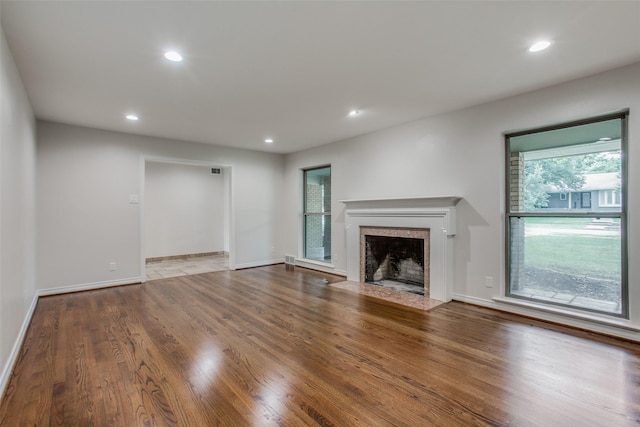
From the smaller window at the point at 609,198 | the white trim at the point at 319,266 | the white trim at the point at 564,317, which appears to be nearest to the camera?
the white trim at the point at 564,317

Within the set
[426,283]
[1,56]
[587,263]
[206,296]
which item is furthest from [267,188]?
[587,263]

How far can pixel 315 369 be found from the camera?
2.25 metres

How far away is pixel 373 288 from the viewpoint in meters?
4.56

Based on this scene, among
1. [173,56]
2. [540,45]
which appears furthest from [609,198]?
[173,56]

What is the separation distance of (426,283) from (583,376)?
2.09m

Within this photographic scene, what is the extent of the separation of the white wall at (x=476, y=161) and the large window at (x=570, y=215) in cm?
12

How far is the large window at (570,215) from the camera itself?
2900mm

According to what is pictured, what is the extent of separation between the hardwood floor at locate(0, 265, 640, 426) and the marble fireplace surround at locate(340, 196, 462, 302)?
0.44 meters

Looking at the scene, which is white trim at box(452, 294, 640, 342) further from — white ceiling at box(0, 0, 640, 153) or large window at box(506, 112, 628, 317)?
white ceiling at box(0, 0, 640, 153)

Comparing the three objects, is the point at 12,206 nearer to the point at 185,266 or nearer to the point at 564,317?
the point at 185,266

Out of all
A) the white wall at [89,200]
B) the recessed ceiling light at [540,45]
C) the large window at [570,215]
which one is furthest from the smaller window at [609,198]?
the white wall at [89,200]

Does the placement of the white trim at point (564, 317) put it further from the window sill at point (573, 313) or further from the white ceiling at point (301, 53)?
the white ceiling at point (301, 53)

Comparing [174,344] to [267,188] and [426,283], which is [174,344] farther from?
[267,188]

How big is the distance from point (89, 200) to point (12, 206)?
2.35 m
